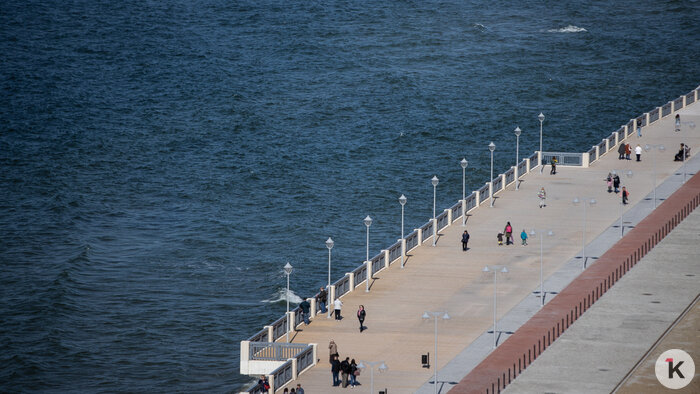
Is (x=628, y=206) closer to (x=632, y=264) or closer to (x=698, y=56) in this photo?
(x=632, y=264)

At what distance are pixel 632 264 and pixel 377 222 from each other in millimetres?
29528

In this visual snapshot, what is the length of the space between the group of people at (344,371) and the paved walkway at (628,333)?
6491 millimetres

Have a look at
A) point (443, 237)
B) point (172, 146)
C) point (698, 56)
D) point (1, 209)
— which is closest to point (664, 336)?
point (443, 237)

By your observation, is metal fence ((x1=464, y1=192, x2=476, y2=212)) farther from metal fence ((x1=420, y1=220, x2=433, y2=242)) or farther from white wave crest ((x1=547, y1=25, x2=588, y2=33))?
white wave crest ((x1=547, y1=25, x2=588, y2=33))

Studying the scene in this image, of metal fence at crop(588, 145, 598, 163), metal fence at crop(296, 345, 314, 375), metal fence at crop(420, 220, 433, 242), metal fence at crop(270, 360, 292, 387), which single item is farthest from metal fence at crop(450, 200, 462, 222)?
metal fence at crop(270, 360, 292, 387)

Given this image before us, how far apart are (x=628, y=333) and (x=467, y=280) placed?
40.7ft

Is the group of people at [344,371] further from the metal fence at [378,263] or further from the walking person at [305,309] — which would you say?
the metal fence at [378,263]

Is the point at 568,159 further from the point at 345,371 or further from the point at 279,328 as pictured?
the point at 345,371

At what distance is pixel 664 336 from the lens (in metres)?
64.0

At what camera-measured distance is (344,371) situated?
195 feet

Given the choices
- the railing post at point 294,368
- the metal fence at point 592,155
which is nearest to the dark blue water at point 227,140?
the railing post at point 294,368

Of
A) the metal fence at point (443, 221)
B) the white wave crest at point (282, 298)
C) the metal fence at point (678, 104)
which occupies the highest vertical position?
the metal fence at point (678, 104)

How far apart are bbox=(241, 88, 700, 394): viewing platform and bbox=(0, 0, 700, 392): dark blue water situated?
8.01 m

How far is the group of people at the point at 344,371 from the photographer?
5956 centimetres
